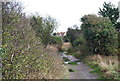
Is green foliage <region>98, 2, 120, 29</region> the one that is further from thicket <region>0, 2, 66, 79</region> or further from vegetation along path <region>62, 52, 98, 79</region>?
thicket <region>0, 2, 66, 79</region>

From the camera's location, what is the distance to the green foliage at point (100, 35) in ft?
28.9

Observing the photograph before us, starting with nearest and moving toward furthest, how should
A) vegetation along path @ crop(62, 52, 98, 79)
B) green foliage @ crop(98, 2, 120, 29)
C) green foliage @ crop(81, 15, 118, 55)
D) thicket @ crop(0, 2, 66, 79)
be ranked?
thicket @ crop(0, 2, 66, 79), vegetation along path @ crop(62, 52, 98, 79), green foliage @ crop(81, 15, 118, 55), green foliage @ crop(98, 2, 120, 29)

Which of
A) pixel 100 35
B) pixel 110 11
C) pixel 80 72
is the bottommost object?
pixel 80 72

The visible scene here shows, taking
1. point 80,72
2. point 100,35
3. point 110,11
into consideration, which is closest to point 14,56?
point 80,72

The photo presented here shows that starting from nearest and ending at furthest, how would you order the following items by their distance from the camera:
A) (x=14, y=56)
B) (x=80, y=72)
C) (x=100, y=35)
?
(x=14, y=56)
(x=80, y=72)
(x=100, y=35)

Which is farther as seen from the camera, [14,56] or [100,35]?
[100,35]

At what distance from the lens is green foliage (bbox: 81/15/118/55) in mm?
8820

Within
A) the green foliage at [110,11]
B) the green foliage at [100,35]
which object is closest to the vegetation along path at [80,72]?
the green foliage at [100,35]

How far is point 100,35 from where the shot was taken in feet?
29.0

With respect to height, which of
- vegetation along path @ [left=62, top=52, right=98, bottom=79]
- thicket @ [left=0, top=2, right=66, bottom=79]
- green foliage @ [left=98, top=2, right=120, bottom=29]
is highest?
green foliage @ [left=98, top=2, right=120, bottom=29]

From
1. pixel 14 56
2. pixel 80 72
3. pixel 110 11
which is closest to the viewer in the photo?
pixel 14 56

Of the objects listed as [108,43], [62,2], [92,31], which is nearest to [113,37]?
[108,43]

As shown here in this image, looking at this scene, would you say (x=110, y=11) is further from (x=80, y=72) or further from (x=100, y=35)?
(x=80, y=72)

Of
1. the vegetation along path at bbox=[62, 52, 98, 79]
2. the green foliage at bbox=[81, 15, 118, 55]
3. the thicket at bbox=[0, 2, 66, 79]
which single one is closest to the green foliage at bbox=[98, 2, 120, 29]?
the green foliage at bbox=[81, 15, 118, 55]
